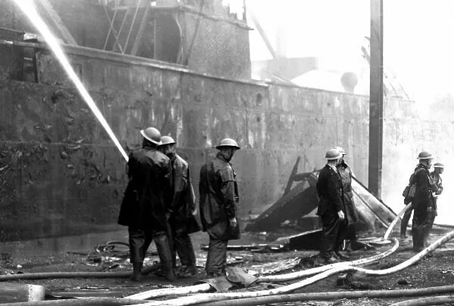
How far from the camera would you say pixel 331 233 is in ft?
36.4

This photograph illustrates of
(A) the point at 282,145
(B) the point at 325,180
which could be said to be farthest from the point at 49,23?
(A) the point at 282,145

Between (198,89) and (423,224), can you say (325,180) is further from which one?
(198,89)

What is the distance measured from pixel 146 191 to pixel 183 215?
753 mm

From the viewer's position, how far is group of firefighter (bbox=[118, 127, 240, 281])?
9.11 m

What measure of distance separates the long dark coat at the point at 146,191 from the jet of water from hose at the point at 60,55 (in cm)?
354

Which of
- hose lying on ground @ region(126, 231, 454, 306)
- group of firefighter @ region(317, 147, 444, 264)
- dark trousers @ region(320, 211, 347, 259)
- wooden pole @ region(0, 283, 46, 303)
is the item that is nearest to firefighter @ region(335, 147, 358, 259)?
group of firefighter @ region(317, 147, 444, 264)

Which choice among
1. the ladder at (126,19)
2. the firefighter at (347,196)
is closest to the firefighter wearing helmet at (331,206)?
the firefighter at (347,196)

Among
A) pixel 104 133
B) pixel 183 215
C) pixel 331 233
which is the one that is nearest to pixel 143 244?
pixel 183 215

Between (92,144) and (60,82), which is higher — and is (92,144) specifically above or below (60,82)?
below

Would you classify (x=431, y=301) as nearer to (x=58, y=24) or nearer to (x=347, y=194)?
(x=347, y=194)

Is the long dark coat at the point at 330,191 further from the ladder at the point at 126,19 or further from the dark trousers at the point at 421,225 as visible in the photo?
the ladder at the point at 126,19

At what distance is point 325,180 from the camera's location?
11.1m

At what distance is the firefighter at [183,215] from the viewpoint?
9.62 metres

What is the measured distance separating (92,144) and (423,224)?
205 inches
